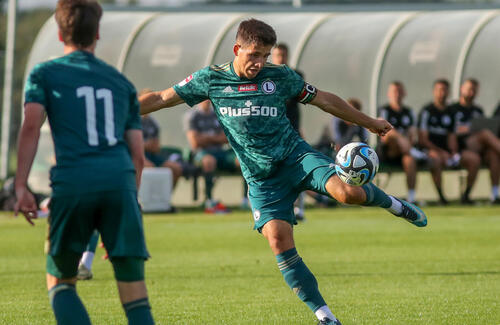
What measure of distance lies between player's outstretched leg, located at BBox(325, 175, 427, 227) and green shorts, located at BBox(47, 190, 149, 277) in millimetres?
1920

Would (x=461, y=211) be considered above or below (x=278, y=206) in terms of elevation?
below

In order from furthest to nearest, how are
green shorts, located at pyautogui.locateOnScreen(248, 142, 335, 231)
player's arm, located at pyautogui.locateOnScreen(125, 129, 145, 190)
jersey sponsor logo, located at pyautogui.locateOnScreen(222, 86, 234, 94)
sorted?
jersey sponsor logo, located at pyautogui.locateOnScreen(222, 86, 234, 94) → green shorts, located at pyautogui.locateOnScreen(248, 142, 335, 231) → player's arm, located at pyautogui.locateOnScreen(125, 129, 145, 190)

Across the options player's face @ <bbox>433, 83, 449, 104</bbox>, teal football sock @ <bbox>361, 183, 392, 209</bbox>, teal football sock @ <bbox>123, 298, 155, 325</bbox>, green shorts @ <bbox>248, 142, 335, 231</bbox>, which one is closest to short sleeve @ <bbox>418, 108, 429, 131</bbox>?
player's face @ <bbox>433, 83, 449, 104</bbox>

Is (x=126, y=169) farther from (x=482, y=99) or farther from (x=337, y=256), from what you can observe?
(x=482, y=99)

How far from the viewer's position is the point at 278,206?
6219mm

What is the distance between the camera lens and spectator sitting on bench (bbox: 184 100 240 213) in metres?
17.0

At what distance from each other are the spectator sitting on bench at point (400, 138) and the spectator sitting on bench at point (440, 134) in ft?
0.64

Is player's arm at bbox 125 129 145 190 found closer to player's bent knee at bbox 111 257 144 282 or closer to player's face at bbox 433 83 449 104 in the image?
player's bent knee at bbox 111 257 144 282

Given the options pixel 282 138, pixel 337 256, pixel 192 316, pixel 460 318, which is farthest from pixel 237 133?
pixel 337 256

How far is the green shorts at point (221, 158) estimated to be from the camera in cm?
1728

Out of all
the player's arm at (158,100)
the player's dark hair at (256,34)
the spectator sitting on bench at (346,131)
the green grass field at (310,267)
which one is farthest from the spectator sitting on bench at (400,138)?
the player's dark hair at (256,34)

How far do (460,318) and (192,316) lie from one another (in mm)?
1748

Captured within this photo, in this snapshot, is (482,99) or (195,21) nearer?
(482,99)

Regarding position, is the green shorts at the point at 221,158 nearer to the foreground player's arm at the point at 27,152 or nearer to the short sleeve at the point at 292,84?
the short sleeve at the point at 292,84
